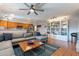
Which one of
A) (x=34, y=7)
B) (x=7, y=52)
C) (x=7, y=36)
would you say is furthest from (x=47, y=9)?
(x=7, y=52)

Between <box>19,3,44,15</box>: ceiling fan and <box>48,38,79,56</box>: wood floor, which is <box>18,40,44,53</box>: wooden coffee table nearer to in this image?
<box>48,38,79,56</box>: wood floor

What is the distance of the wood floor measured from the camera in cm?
188

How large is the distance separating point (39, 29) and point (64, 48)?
59 centimetres

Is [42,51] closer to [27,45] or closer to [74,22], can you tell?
[27,45]

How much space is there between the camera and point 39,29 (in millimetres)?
1966

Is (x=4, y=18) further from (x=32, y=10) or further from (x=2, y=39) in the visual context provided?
(x=32, y=10)

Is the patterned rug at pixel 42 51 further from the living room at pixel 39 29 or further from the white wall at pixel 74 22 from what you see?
the white wall at pixel 74 22

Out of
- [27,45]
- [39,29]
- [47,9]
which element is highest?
[47,9]

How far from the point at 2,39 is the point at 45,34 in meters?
0.80

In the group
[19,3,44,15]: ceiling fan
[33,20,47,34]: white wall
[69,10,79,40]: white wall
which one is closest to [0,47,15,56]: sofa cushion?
[33,20,47,34]: white wall

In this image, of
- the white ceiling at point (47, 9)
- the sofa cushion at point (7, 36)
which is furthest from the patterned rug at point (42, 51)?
the white ceiling at point (47, 9)

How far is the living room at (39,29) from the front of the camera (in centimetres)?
188

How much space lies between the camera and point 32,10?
6.15 ft

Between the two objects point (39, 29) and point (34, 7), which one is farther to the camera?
point (39, 29)
